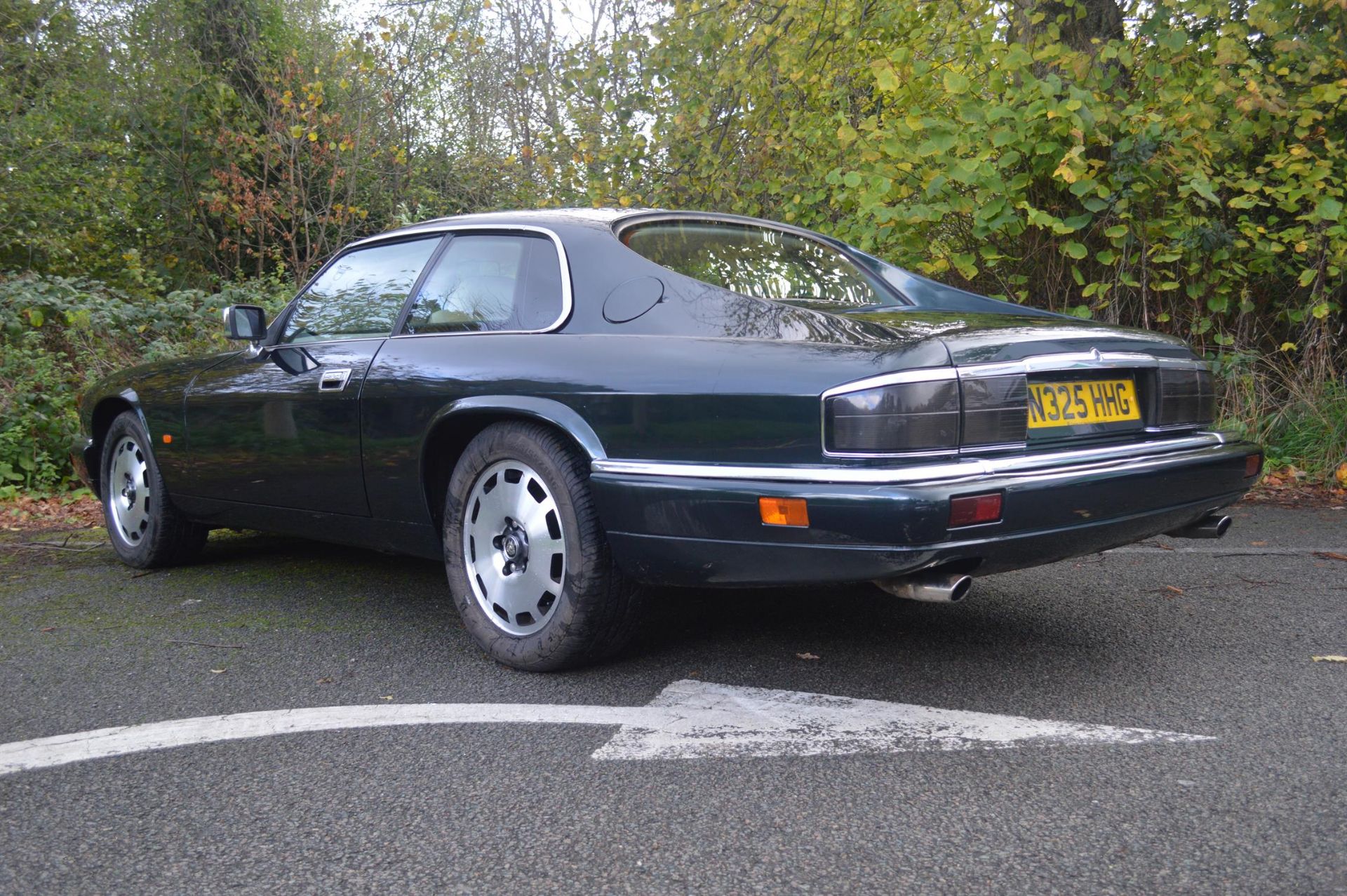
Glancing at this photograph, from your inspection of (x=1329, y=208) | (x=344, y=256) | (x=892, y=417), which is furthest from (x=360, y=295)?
(x=1329, y=208)

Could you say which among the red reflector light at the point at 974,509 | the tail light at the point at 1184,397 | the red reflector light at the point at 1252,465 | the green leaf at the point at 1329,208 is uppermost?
the green leaf at the point at 1329,208

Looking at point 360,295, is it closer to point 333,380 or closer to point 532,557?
point 333,380

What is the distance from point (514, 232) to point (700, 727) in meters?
1.71

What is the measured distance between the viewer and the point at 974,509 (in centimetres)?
257

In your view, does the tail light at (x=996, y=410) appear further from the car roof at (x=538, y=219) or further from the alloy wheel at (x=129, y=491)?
the alloy wheel at (x=129, y=491)

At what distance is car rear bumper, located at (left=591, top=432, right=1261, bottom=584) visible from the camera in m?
2.55

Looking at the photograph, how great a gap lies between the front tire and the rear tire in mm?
2010

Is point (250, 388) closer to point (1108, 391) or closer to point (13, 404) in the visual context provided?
point (1108, 391)

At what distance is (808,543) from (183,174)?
1463 cm

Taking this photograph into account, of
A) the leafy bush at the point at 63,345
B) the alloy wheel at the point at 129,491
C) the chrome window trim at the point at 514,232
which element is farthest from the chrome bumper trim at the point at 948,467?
the leafy bush at the point at 63,345

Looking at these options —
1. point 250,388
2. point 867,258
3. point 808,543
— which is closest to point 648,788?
point 808,543

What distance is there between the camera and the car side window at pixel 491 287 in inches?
134

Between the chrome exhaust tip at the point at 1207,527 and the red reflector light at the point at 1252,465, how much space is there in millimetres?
154

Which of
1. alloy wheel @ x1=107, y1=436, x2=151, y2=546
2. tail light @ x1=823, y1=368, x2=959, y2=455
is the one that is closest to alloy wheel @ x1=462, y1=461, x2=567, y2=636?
tail light @ x1=823, y1=368, x2=959, y2=455
